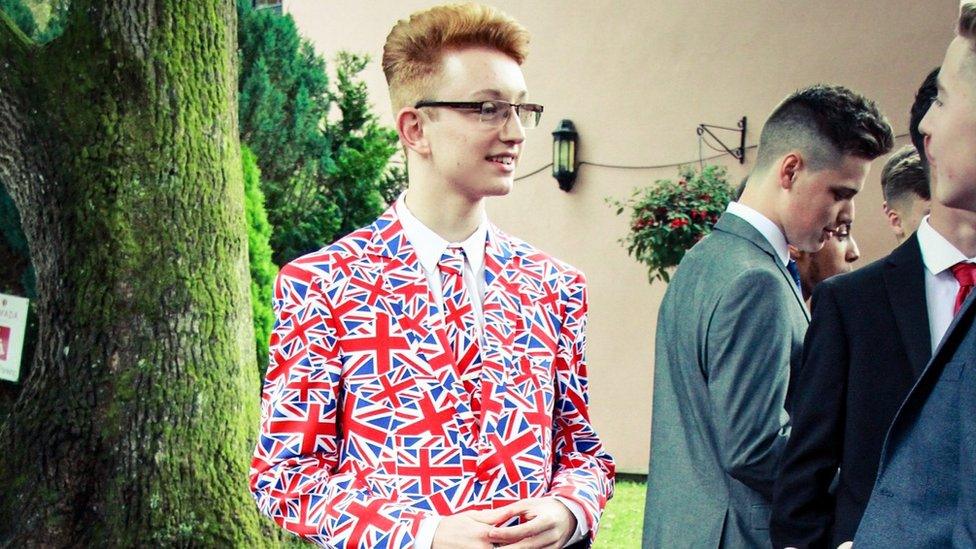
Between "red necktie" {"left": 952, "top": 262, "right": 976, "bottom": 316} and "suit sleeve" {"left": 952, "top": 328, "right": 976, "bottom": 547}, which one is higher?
"red necktie" {"left": 952, "top": 262, "right": 976, "bottom": 316}

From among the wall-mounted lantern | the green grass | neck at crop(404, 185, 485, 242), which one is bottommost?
the green grass

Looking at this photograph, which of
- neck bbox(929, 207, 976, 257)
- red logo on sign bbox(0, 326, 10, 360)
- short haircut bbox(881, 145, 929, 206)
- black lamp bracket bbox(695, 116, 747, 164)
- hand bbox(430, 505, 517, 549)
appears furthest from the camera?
black lamp bracket bbox(695, 116, 747, 164)

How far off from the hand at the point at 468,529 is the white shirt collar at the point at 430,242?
519mm

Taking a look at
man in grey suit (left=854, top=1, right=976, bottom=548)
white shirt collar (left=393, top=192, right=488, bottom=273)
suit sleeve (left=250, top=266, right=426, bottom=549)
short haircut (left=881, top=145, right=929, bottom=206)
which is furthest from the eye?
short haircut (left=881, top=145, right=929, bottom=206)

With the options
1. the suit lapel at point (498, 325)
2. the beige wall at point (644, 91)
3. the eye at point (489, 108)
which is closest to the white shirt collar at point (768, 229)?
the suit lapel at point (498, 325)

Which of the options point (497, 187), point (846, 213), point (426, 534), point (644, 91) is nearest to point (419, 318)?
point (497, 187)

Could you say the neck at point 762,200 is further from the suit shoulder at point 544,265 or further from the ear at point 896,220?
the ear at point 896,220

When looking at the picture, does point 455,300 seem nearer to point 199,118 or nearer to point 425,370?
point 425,370

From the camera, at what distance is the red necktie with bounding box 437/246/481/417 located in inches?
85.7

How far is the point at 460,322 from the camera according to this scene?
2213mm

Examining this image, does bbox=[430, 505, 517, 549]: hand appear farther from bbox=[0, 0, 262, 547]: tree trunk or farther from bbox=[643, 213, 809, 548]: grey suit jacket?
bbox=[0, 0, 262, 547]: tree trunk

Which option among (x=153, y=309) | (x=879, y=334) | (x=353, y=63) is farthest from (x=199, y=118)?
(x=879, y=334)

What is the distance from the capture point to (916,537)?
51.9 inches

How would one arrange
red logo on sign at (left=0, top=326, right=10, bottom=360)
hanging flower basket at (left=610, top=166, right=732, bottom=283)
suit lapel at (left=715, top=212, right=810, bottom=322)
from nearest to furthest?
suit lapel at (left=715, top=212, right=810, bottom=322)
red logo on sign at (left=0, top=326, right=10, bottom=360)
hanging flower basket at (left=610, top=166, right=732, bottom=283)
